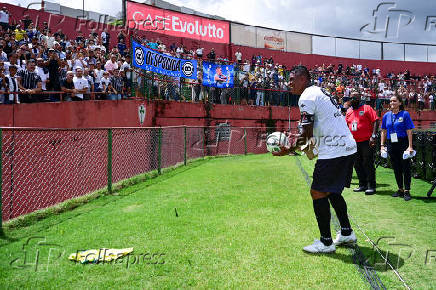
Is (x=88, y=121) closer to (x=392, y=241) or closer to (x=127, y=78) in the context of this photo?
(x=127, y=78)

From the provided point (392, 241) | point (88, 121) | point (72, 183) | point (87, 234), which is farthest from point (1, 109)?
point (392, 241)

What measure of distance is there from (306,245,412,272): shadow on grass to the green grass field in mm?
20

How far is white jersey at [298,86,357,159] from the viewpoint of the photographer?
150 inches

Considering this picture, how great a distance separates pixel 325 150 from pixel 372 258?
4.15 ft

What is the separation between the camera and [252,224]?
4922mm

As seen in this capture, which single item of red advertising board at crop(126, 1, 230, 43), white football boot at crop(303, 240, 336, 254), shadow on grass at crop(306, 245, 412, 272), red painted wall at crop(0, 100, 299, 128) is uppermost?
red advertising board at crop(126, 1, 230, 43)

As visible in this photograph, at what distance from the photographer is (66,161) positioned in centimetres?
760

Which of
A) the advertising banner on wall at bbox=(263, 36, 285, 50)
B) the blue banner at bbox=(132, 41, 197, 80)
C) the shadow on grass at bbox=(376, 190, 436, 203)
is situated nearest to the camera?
the shadow on grass at bbox=(376, 190, 436, 203)

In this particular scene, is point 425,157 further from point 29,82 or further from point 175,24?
point 175,24

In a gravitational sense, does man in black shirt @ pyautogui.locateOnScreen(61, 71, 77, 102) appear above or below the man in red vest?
above

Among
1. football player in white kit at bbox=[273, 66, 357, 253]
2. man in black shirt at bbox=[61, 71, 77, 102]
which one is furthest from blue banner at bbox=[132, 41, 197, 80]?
football player in white kit at bbox=[273, 66, 357, 253]

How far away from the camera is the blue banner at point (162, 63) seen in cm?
1246

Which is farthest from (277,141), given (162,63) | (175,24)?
(175,24)

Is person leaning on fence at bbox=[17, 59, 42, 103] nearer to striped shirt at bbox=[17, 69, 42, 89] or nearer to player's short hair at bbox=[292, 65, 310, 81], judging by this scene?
striped shirt at bbox=[17, 69, 42, 89]
